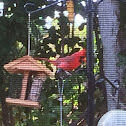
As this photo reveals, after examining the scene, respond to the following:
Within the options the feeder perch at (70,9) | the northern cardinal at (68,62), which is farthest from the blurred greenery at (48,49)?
the northern cardinal at (68,62)

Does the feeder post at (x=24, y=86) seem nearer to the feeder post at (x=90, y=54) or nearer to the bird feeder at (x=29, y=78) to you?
the bird feeder at (x=29, y=78)

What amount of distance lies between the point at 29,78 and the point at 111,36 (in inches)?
13.5

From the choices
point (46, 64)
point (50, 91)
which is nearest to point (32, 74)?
point (46, 64)

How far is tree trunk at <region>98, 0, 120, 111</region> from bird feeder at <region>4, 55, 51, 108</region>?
27 centimetres

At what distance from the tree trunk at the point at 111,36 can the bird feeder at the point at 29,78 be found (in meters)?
0.27

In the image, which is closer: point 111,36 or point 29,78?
point 29,78

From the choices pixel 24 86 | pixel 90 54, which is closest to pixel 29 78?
pixel 24 86

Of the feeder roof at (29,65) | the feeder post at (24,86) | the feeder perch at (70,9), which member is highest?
the feeder perch at (70,9)

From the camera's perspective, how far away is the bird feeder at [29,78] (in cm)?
98

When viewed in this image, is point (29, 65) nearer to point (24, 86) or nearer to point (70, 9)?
point (24, 86)

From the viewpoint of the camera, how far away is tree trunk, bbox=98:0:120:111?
1188 millimetres

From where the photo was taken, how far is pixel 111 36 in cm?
120

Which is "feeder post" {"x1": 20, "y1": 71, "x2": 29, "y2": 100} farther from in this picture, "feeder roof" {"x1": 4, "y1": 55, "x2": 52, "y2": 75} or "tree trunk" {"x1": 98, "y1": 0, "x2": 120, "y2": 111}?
"tree trunk" {"x1": 98, "y1": 0, "x2": 120, "y2": 111}

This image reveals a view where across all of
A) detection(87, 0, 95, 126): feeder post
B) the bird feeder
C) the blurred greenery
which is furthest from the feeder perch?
the bird feeder
